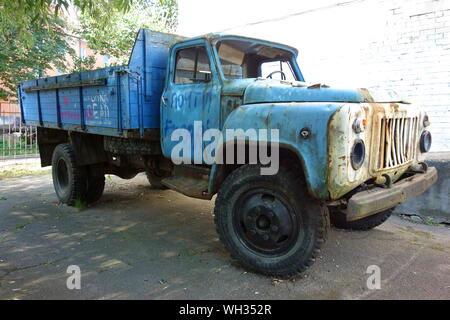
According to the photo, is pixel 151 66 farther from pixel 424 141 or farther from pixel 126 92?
pixel 424 141

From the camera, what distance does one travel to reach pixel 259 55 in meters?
4.37

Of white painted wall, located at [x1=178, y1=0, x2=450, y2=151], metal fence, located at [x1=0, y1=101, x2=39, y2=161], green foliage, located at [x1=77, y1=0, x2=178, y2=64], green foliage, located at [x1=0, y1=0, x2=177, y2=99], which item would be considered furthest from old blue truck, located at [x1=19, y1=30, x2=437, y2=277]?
green foliage, located at [x1=77, y1=0, x2=178, y2=64]

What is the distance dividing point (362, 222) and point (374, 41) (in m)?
3.37

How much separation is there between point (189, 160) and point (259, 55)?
61.4 inches

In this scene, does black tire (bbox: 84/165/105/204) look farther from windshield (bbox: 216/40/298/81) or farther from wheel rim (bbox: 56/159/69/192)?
windshield (bbox: 216/40/298/81)

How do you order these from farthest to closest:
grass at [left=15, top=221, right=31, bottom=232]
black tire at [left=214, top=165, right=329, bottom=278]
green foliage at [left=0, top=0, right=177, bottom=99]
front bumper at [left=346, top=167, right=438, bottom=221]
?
green foliage at [left=0, top=0, right=177, bottom=99] → grass at [left=15, top=221, right=31, bottom=232] → black tire at [left=214, top=165, right=329, bottom=278] → front bumper at [left=346, top=167, right=438, bottom=221]

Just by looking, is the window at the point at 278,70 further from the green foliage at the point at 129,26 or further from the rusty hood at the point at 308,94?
the green foliage at the point at 129,26

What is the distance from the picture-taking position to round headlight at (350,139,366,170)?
2.70 m

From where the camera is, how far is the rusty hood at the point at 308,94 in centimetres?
299

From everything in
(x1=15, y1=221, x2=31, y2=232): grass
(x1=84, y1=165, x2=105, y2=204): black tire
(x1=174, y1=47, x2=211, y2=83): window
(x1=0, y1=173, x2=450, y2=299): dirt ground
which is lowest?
(x1=0, y1=173, x2=450, y2=299): dirt ground

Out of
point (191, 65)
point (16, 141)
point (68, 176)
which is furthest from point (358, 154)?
Answer: point (16, 141)

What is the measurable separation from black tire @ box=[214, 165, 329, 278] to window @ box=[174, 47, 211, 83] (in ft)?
4.21

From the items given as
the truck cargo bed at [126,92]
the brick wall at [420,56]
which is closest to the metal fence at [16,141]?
the truck cargo bed at [126,92]
